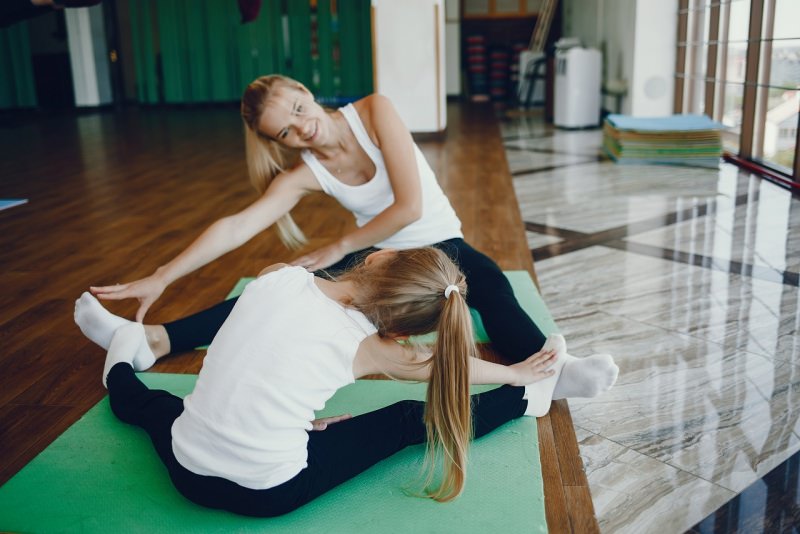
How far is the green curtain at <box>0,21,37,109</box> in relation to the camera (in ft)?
35.1

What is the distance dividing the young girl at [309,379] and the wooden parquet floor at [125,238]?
32cm

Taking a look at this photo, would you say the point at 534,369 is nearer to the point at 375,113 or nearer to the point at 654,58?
the point at 375,113

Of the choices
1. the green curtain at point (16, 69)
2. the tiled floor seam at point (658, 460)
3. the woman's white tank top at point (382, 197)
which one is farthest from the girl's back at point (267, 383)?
the green curtain at point (16, 69)

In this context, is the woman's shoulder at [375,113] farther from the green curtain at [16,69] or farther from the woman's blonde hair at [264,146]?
the green curtain at [16,69]

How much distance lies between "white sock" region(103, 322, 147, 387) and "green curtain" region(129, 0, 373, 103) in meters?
9.70

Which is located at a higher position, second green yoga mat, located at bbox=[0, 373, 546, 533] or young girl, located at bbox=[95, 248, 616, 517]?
young girl, located at bbox=[95, 248, 616, 517]

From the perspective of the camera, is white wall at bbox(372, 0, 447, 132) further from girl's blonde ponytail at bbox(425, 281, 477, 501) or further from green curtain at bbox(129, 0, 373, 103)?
girl's blonde ponytail at bbox(425, 281, 477, 501)

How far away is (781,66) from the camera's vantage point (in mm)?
3926

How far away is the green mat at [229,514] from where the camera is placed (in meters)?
1.22

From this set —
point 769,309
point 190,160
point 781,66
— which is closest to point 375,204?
point 769,309

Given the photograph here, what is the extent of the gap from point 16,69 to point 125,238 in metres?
9.17

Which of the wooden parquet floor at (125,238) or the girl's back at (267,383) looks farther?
the wooden parquet floor at (125,238)

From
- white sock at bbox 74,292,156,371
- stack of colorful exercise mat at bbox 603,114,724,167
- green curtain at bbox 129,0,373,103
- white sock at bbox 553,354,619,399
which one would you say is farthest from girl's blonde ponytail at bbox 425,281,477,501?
green curtain at bbox 129,0,373,103

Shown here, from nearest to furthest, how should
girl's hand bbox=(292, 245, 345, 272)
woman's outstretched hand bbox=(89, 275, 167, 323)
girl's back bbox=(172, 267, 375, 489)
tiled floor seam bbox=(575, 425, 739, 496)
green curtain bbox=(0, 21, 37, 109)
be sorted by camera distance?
1. girl's back bbox=(172, 267, 375, 489)
2. tiled floor seam bbox=(575, 425, 739, 496)
3. woman's outstretched hand bbox=(89, 275, 167, 323)
4. girl's hand bbox=(292, 245, 345, 272)
5. green curtain bbox=(0, 21, 37, 109)
